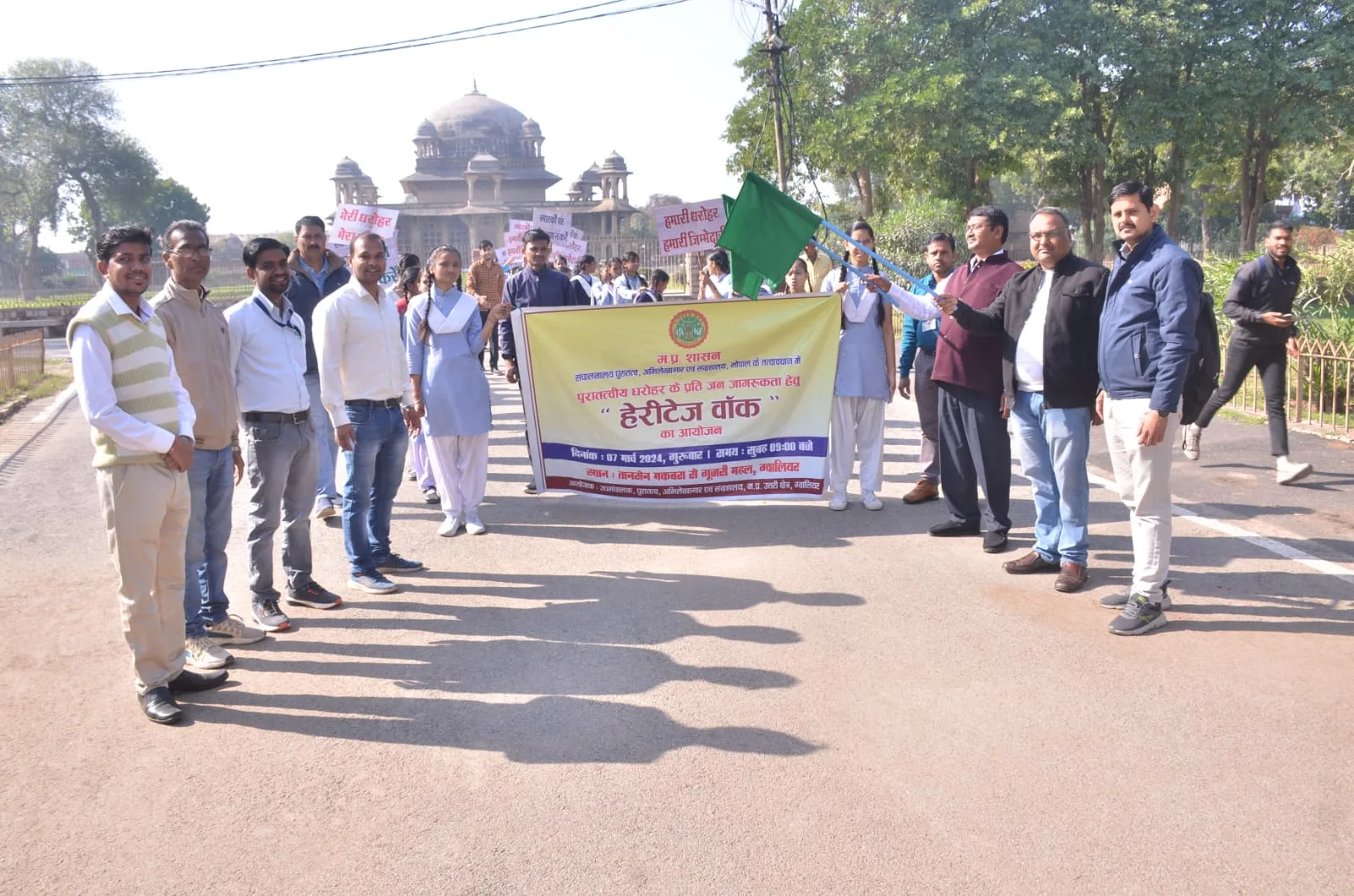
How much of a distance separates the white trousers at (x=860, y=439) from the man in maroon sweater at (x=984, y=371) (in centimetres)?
91

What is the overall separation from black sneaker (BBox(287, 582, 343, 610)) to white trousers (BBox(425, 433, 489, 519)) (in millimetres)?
1614

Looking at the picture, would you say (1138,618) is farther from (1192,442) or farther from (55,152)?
(55,152)

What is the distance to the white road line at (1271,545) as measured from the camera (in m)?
5.23

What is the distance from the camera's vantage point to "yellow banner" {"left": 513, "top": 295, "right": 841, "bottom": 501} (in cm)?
696

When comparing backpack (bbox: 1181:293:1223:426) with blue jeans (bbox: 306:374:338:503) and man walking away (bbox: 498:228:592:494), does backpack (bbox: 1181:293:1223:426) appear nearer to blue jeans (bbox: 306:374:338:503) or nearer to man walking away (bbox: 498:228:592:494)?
man walking away (bbox: 498:228:592:494)

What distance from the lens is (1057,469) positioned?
523 cm

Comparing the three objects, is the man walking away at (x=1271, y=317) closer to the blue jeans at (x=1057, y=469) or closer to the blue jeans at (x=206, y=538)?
the blue jeans at (x=1057, y=469)

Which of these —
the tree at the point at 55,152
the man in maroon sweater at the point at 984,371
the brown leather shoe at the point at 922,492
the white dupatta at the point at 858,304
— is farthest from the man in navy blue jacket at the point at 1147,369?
the tree at the point at 55,152

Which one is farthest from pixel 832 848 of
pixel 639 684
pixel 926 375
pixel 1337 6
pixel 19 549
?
pixel 1337 6

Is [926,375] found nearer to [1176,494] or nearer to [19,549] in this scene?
[1176,494]

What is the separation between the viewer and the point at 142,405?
3.80m

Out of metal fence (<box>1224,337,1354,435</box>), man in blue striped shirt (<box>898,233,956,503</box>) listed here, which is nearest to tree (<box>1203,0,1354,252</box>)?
metal fence (<box>1224,337,1354,435</box>)

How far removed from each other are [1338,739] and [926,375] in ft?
13.9

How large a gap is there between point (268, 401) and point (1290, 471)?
22.5ft
